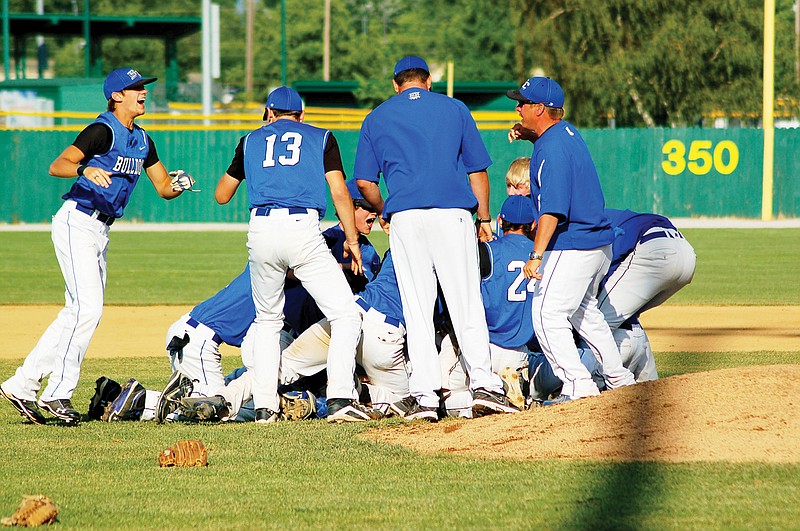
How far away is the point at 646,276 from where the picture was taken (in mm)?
7070

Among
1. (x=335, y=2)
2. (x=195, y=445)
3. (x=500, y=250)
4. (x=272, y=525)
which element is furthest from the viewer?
(x=335, y=2)

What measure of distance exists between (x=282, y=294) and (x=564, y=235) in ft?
5.41

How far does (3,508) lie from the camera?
456 cm

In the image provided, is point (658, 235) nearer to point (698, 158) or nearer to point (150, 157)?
point (150, 157)

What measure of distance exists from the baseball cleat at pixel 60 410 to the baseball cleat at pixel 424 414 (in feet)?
6.30

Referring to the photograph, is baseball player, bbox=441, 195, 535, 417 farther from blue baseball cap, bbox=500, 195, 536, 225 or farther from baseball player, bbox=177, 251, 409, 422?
baseball player, bbox=177, 251, 409, 422

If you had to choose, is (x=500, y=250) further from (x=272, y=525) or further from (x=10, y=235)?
(x=10, y=235)

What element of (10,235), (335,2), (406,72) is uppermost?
(335,2)

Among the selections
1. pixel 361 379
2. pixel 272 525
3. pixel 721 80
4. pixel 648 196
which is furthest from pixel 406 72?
pixel 721 80

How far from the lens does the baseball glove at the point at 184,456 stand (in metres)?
5.25

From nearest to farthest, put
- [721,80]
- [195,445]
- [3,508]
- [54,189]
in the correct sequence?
[3,508] → [195,445] → [54,189] → [721,80]

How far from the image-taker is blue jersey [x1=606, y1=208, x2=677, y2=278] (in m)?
7.11

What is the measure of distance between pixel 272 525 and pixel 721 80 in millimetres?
36111

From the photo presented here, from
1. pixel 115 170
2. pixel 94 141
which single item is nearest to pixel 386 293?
pixel 115 170
